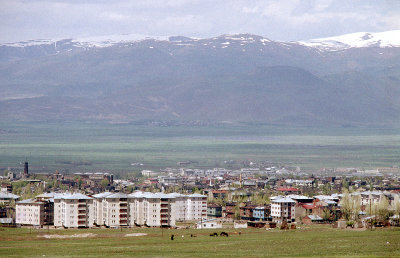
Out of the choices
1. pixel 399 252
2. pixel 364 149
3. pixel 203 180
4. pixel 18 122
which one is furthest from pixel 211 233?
pixel 18 122

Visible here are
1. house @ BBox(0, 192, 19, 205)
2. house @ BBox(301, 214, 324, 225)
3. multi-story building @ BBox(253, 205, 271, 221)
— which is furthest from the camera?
house @ BBox(0, 192, 19, 205)

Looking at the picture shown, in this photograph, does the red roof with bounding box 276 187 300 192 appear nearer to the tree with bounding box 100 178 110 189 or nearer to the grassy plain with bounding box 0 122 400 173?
the tree with bounding box 100 178 110 189

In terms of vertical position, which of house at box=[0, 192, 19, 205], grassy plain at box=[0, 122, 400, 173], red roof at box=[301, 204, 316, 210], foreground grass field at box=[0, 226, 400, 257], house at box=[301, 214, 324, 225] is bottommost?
house at box=[301, 214, 324, 225]

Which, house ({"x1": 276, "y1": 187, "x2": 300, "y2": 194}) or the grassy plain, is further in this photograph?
the grassy plain

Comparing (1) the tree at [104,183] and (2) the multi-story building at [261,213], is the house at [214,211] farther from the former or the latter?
(1) the tree at [104,183]

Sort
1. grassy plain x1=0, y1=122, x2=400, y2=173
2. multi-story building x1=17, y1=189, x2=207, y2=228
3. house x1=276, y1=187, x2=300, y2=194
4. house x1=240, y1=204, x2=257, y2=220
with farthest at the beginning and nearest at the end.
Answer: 1. grassy plain x1=0, y1=122, x2=400, y2=173
2. house x1=276, y1=187, x2=300, y2=194
3. house x1=240, y1=204, x2=257, y2=220
4. multi-story building x1=17, y1=189, x2=207, y2=228

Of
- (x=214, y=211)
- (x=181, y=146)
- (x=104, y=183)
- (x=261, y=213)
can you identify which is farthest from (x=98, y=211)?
(x=181, y=146)

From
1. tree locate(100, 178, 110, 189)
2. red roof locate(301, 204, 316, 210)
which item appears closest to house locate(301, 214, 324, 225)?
red roof locate(301, 204, 316, 210)
